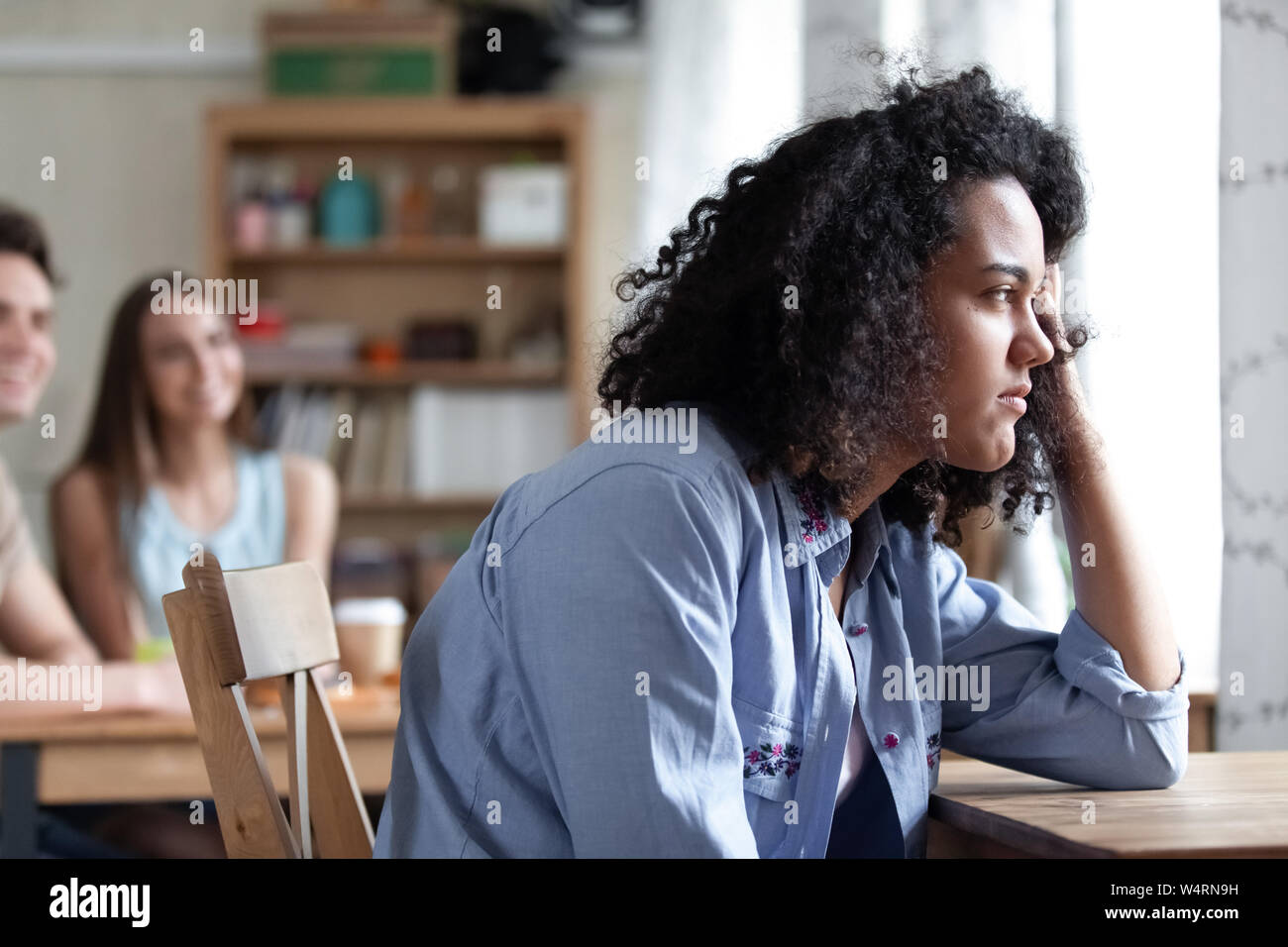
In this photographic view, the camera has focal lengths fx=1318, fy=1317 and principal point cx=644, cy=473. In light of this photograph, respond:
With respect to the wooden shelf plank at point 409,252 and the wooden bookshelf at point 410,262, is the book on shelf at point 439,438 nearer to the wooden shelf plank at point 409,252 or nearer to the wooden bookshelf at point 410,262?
the wooden bookshelf at point 410,262

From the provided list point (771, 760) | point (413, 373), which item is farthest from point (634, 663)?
point (413, 373)

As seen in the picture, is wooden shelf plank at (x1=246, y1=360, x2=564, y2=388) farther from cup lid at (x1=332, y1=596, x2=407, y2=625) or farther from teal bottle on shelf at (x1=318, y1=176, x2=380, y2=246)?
cup lid at (x1=332, y1=596, x2=407, y2=625)

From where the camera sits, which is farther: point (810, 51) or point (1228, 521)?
point (810, 51)

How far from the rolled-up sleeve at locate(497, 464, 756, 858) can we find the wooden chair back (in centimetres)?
25

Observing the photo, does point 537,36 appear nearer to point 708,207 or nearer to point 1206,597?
point 1206,597

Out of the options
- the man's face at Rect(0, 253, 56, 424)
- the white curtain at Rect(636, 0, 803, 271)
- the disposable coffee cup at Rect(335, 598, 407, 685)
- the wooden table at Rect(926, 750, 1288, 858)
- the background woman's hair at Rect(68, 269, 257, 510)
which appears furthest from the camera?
the white curtain at Rect(636, 0, 803, 271)

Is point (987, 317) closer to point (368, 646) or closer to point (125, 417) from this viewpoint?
point (368, 646)

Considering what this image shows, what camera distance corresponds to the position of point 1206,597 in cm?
185

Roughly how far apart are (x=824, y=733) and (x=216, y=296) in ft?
10.9

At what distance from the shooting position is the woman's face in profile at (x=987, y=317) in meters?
1.04

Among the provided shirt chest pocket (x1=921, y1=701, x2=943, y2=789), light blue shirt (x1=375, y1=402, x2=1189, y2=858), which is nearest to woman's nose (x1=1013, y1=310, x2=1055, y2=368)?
light blue shirt (x1=375, y1=402, x2=1189, y2=858)

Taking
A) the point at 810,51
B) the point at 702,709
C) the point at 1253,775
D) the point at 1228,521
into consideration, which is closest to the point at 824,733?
the point at 702,709

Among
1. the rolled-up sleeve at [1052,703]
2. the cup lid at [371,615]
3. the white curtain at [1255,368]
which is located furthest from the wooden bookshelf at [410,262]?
the rolled-up sleeve at [1052,703]

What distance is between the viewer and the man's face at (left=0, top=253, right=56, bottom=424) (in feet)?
8.14
